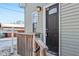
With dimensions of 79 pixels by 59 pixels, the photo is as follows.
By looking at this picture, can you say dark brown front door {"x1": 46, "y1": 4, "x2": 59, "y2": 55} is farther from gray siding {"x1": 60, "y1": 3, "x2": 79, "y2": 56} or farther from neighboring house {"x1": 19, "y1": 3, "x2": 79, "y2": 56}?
gray siding {"x1": 60, "y1": 3, "x2": 79, "y2": 56}

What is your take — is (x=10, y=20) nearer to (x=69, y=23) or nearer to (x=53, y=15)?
(x=53, y=15)

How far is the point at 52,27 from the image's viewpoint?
4230mm

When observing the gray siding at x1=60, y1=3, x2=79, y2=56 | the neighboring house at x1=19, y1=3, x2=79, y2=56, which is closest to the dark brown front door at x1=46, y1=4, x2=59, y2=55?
the neighboring house at x1=19, y1=3, x2=79, y2=56

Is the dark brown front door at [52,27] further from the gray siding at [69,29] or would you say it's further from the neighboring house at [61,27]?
the gray siding at [69,29]

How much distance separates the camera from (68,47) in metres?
3.24

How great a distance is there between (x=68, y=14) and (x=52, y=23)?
1031 mm

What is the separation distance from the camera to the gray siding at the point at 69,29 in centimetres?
300

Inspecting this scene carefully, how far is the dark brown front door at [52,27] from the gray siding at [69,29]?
33cm

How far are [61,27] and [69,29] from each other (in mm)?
356

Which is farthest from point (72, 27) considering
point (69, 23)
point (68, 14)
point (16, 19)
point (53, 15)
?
point (16, 19)

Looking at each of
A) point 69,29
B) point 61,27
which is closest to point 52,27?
point 61,27

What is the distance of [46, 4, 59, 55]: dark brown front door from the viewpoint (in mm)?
3848

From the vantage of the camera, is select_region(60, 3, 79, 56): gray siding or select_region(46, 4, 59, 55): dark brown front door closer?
select_region(60, 3, 79, 56): gray siding

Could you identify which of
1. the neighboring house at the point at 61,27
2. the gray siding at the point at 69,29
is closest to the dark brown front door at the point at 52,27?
the neighboring house at the point at 61,27
